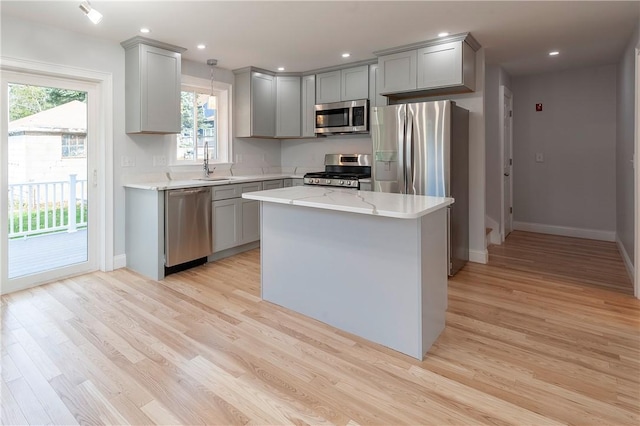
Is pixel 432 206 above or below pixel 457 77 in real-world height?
below

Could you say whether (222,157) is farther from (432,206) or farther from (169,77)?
(432,206)

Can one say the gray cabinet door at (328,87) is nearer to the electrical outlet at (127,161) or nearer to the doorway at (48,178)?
the electrical outlet at (127,161)

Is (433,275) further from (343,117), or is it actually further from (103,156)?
(103,156)

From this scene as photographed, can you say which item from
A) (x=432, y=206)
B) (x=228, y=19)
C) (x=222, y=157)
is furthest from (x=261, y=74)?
(x=432, y=206)

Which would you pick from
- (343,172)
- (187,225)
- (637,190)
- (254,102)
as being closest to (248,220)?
(187,225)

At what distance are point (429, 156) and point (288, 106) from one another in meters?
2.46

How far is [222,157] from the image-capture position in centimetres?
521

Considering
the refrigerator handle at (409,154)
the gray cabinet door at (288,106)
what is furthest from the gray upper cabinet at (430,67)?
the gray cabinet door at (288,106)

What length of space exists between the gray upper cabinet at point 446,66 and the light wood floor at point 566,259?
80.3 inches

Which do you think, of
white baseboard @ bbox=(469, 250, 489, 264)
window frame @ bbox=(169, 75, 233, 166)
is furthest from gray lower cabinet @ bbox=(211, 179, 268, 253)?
white baseboard @ bbox=(469, 250, 489, 264)

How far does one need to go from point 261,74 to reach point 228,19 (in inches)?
74.8

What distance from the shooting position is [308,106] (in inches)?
209

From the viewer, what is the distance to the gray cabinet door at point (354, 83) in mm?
4707

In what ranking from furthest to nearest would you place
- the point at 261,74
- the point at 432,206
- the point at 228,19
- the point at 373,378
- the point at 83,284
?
the point at 261,74 → the point at 83,284 → the point at 228,19 → the point at 432,206 → the point at 373,378
